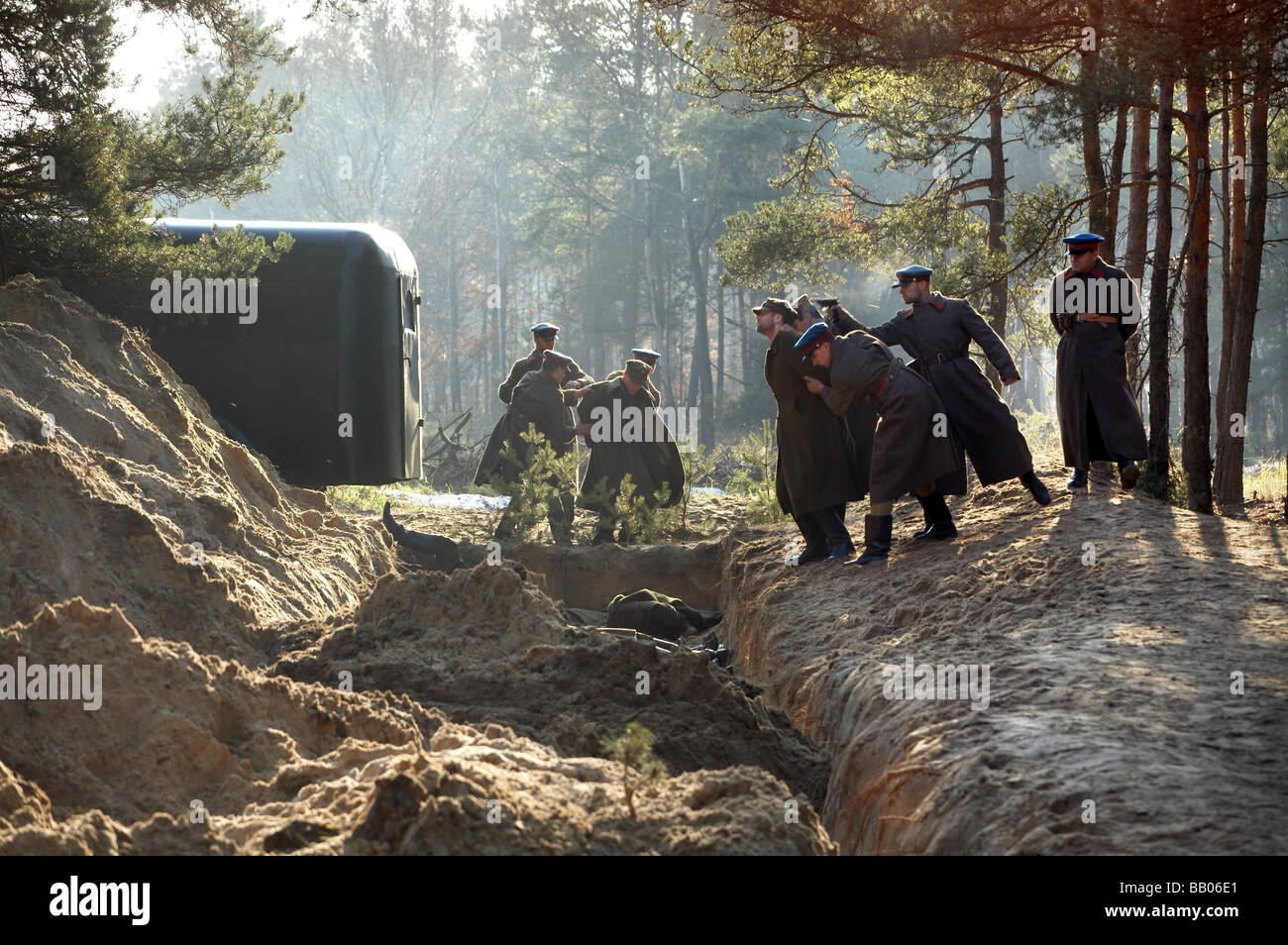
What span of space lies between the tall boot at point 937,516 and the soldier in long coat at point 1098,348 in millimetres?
1348

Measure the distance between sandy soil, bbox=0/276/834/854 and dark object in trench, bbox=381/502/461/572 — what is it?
2.43 m

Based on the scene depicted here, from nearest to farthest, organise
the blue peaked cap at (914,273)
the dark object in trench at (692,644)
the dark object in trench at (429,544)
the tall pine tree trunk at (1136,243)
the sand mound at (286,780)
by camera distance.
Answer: the sand mound at (286,780) < the dark object in trench at (692,644) < the blue peaked cap at (914,273) < the dark object in trench at (429,544) < the tall pine tree trunk at (1136,243)

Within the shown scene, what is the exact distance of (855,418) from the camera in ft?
34.3

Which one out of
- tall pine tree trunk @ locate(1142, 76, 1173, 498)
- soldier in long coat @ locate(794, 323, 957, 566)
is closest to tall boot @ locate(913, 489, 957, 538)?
soldier in long coat @ locate(794, 323, 957, 566)

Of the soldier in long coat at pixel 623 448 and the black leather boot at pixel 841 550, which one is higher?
the soldier in long coat at pixel 623 448

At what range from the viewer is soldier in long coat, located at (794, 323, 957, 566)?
28.8 ft

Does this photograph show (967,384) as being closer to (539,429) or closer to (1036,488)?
(1036,488)

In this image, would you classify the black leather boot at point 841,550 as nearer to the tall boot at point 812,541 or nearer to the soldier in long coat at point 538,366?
the tall boot at point 812,541

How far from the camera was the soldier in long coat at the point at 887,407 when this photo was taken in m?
8.77

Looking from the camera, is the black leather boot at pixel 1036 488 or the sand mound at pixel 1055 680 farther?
the black leather boot at pixel 1036 488

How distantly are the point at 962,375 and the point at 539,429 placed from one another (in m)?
5.17

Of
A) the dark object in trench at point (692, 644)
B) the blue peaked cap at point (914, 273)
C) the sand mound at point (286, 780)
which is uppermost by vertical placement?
the blue peaked cap at point (914, 273)

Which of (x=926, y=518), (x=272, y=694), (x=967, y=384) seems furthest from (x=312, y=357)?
(x=272, y=694)

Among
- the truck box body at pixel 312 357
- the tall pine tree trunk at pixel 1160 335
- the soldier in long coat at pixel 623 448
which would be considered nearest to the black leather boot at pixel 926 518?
the tall pine tree trunk at pixel 1160 335
